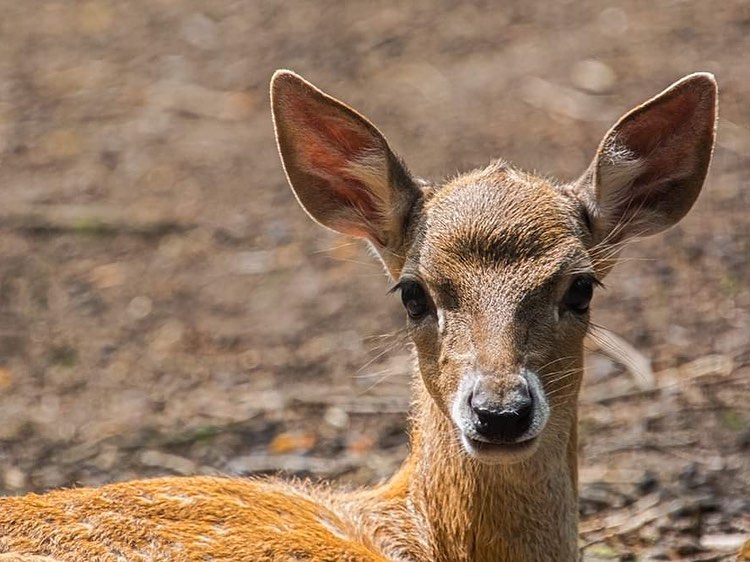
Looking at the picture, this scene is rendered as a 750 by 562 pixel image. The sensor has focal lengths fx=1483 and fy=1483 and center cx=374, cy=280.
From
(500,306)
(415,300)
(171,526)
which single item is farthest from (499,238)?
(171,526)

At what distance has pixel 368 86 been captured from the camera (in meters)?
13.3

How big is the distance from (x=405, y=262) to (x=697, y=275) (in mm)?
4221

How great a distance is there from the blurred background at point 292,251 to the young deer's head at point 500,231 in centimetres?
168

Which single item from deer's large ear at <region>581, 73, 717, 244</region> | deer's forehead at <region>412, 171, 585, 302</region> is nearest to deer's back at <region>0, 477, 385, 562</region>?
deer's forehead at <region>412, 171, 585, 302</region>

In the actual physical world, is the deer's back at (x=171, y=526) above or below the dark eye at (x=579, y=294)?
below

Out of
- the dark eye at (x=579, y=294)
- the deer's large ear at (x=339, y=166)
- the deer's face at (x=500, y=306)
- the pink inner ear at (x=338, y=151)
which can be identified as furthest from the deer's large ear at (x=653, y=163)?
the pink inner ear at (x=338, y=151)

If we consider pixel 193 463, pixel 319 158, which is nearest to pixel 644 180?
pixel 319 158

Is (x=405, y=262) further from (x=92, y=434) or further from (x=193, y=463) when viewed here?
(x=92, y=434)

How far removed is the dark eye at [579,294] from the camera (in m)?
5.81

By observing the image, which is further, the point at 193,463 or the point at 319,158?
the point at 193,463

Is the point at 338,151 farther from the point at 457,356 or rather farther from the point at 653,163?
the point at 653,163

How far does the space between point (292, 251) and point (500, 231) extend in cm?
540

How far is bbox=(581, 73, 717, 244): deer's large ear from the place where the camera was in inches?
244

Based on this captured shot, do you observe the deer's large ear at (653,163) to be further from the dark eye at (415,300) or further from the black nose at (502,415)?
the black nose at (502,415)
